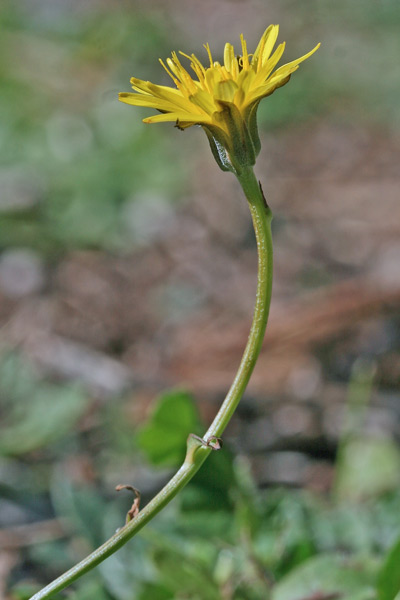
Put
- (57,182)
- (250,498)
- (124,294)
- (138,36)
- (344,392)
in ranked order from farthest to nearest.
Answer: (138,36) < (57,182) < (124,294) < (344,392) < (250,498)

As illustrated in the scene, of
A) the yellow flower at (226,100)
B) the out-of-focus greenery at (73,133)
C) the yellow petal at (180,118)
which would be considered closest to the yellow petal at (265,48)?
the yellow flower at (226,100)

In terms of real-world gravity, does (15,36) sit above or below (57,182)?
above

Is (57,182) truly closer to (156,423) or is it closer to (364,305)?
(364,305)

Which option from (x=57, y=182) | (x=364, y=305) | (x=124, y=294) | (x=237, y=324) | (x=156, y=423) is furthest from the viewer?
(x=57, y=182)

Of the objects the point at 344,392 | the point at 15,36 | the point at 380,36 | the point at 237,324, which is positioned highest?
the point at 15,36

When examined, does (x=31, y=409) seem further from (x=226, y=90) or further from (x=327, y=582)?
(x=226, y=90)

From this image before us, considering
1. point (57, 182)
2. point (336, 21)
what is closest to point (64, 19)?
point (336, 21)

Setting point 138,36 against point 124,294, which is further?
point 138,36

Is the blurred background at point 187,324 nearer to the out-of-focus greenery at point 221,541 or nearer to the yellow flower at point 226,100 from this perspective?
the out-of-focus greenery at point 221,541
